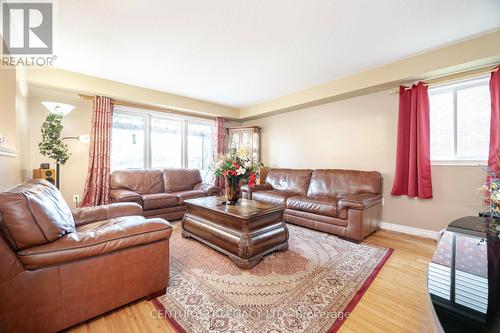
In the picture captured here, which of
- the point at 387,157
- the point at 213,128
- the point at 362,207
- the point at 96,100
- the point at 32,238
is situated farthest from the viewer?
the point at 213,128

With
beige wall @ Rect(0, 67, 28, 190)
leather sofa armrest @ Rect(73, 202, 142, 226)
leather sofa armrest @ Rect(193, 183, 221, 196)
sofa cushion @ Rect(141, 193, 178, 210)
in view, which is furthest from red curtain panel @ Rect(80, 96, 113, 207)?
leather sofa armrest @ Rect(73, 202, 142, 226)

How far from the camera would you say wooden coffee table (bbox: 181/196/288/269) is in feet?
6.95

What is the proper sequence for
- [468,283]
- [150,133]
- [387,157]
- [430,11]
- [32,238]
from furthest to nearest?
[150,133]
[387,157]
[430,11]
[32,238]
[468,283]

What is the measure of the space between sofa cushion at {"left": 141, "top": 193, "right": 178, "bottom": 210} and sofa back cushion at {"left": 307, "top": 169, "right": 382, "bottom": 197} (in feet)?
8.41

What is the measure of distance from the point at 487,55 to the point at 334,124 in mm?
2100

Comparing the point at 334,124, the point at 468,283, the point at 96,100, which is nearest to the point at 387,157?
the point at 334,124

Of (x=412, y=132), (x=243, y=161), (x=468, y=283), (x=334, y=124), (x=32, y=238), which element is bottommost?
(x=468, y=283)

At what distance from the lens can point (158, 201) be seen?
3582 millimetres

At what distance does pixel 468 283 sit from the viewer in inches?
39.9

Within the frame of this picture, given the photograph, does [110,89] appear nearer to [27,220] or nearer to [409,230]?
[27,220]

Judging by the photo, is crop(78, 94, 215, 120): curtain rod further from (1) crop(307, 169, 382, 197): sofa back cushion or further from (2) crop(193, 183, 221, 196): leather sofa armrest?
(1) crop(307, 169, 382, 197): sofa back cushion

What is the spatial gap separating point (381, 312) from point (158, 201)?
131 inches

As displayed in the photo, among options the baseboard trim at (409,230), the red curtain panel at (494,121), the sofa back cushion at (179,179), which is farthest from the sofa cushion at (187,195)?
the red curtain panel at (494,121)

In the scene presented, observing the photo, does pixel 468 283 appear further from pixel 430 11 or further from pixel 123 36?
pixel 123 36
